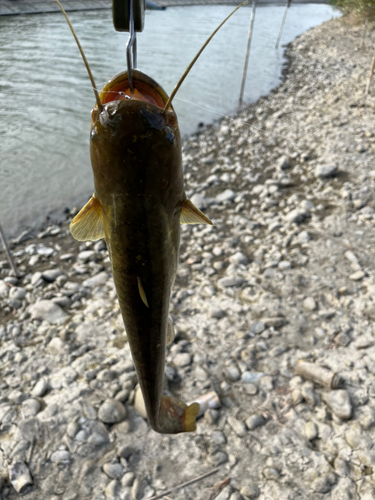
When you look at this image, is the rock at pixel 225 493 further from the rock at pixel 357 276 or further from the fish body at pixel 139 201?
the rock at pixel 357 276

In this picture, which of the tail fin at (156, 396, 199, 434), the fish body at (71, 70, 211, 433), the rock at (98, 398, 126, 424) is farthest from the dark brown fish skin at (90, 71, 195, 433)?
the rock at (98, 398, 126, 424)

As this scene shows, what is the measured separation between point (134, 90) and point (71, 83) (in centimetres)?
1278

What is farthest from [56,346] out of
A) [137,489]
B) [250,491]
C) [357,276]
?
[357,276]

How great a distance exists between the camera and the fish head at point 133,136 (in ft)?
4.32

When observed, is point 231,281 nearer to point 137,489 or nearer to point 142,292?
point 137,489

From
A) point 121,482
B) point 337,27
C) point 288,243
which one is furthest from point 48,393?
point 337,27

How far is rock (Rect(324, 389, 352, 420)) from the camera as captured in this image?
314 cm

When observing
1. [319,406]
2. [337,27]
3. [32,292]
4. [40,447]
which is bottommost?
[32,292]

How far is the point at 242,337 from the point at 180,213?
2.73 metres

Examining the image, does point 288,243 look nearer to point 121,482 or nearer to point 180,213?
point 121,482

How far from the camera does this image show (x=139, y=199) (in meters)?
1.43

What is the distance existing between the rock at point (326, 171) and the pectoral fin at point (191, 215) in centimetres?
568

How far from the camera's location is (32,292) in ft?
17.1

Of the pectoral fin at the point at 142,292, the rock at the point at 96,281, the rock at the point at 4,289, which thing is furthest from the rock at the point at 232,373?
the rock at the point at 4,289
